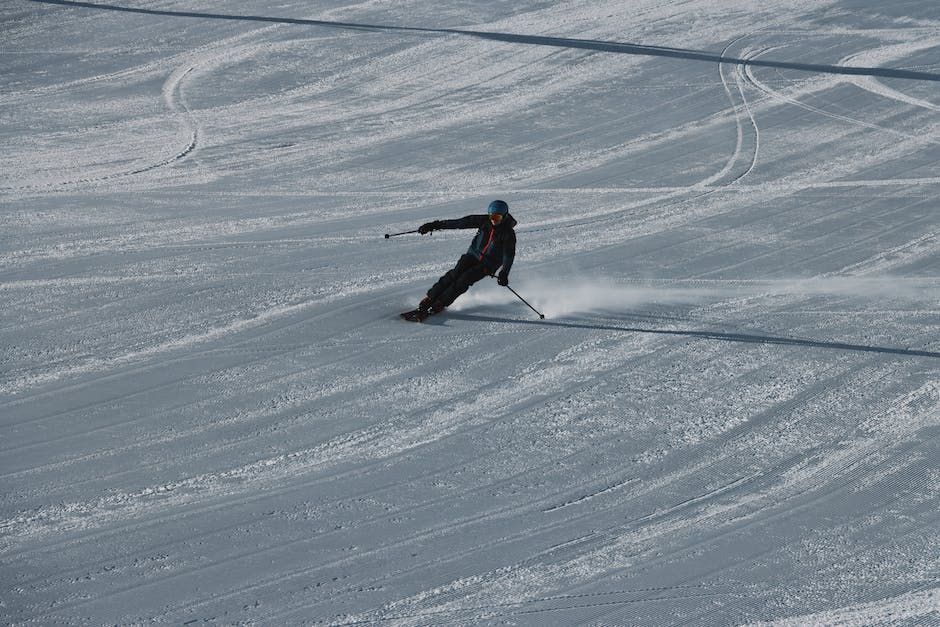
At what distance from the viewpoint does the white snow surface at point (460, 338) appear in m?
6.38

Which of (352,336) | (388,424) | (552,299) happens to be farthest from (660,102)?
(388,424)

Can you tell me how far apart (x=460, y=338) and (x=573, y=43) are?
37.9 feet

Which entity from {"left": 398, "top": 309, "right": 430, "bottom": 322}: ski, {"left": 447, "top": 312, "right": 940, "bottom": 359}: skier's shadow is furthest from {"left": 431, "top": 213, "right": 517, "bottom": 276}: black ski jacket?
{"left": 398, "top": 309, "right": 430, "bottom": 322}: ski

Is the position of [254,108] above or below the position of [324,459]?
above

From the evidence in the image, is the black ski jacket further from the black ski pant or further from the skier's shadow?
the skier's shadow

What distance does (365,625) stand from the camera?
19.2 feet

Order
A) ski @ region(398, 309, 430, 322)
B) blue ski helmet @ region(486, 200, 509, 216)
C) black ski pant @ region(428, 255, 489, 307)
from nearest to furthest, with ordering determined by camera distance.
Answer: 1. blue ski helmet @ region(486, 200, 509, 216)
2. black ski pant @ region(428, 255, 489, 307)
3. ski @ region(398, 309, 430, 322)

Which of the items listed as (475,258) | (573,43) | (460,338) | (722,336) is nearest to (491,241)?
(475,258)

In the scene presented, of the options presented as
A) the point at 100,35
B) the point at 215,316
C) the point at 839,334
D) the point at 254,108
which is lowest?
the point at 839,334

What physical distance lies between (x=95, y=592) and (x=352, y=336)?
3.97m

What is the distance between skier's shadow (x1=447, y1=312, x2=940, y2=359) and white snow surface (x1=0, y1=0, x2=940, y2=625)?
0.12 feet

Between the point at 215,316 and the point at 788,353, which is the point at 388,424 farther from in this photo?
the point at 788,353

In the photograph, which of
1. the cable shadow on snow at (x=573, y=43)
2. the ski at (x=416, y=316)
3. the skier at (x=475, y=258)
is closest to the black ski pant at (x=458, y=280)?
the skier at (x=475, y=258)

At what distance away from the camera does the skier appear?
31.8 feet
